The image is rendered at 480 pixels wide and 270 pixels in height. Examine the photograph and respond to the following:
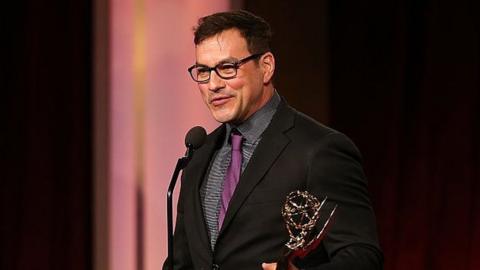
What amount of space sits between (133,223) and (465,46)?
4.67 ft

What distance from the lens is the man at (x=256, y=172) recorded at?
64.0 inches

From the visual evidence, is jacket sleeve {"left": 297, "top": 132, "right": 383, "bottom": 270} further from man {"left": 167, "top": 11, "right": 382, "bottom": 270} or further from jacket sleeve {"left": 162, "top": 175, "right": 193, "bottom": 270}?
jacket sleeve {"left": 162, "top": 175, "right": 193, "bottom": 270}

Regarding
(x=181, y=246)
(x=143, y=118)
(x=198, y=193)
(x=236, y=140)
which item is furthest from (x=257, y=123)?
(x=143, y=118)

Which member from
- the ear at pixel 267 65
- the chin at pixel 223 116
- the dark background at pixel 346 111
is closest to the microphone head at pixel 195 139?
the chin at pixel 223 116

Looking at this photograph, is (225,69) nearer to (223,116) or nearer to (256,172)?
(223,116)

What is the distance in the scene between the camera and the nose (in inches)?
Answer: 67.8

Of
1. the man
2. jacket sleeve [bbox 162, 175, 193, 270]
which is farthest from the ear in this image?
jacket sleeve [bbox 162, 175, 193, 270]

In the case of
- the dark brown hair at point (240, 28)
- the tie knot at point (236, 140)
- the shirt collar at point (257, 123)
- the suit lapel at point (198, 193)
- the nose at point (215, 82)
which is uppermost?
the dark brown hair at point (240, 28)

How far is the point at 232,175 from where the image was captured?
179cm

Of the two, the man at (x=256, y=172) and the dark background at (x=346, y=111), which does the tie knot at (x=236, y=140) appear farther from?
the dark background at (x=346, y=111)

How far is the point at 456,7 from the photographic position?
11.1 feet

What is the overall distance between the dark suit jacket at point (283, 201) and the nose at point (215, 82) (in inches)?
5.4

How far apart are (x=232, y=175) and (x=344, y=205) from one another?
272 mm
